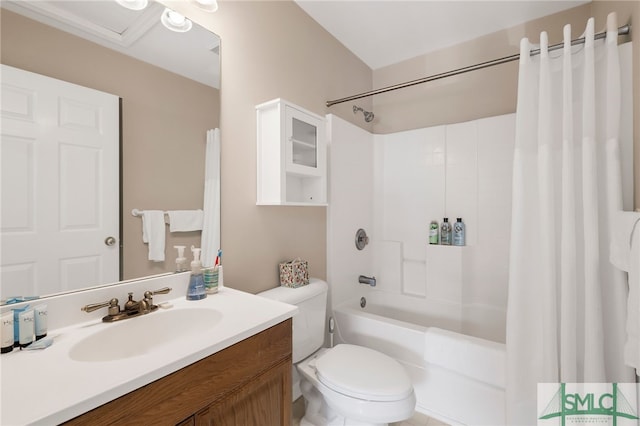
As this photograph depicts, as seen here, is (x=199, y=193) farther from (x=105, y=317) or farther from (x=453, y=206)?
(x=453, y=206)

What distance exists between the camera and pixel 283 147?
1.49m

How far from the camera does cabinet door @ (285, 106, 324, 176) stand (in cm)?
153

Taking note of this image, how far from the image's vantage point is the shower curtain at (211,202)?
4.29 ft

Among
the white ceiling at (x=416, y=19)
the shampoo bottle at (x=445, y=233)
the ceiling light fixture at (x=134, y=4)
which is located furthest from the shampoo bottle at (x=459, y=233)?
the ceiling light fixture at (x=134, y=4)

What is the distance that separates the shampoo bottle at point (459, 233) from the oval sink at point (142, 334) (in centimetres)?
191

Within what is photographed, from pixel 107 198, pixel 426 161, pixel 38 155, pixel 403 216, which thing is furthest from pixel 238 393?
pixel 426 161

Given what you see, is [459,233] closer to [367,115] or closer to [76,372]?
[367,115]

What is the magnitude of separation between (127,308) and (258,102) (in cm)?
118

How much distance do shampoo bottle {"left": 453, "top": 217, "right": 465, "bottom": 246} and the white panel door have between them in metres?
2.21

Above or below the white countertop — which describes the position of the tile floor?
below

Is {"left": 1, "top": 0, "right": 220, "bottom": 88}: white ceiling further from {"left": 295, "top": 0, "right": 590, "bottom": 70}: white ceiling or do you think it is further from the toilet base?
the toilet base

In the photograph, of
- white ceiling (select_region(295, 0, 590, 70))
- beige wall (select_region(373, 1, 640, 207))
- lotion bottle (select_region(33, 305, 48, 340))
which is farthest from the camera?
beige wall (select_region(373, 1, 640, 207))

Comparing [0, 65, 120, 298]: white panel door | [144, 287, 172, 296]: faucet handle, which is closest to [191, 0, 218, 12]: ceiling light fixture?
[0, 65, 120, 298]: white panel door

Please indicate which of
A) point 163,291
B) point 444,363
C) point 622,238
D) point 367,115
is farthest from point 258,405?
point 367,115
